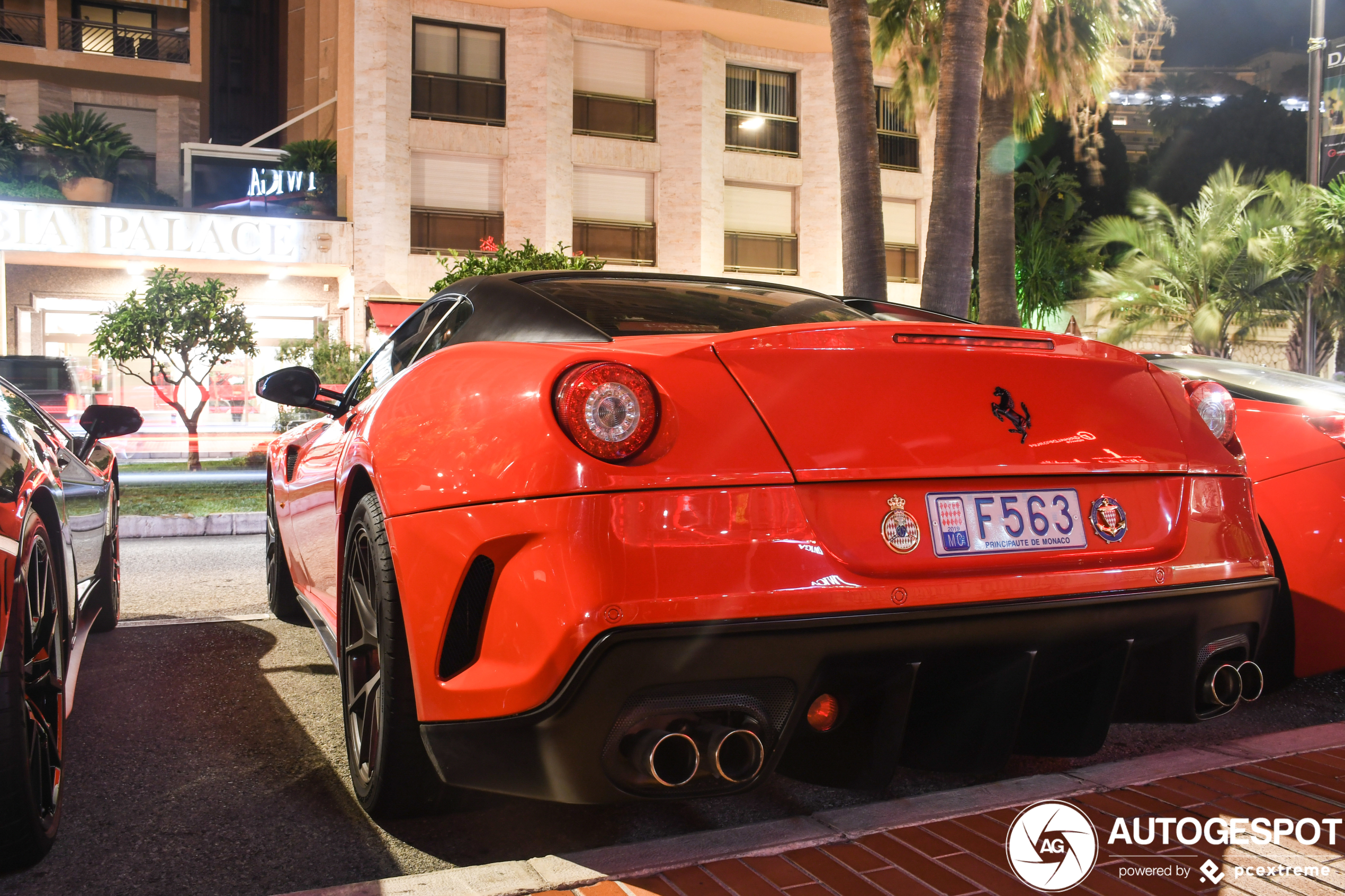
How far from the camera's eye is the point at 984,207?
14.8m

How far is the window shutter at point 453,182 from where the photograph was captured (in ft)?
74.0

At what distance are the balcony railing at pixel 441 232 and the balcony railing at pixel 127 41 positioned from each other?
46.2 feet

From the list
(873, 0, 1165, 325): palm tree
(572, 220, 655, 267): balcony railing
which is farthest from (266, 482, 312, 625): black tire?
(572, 220, 655, 267): balcony railing

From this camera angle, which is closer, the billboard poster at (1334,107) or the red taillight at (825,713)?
the red taillight at (825,713)

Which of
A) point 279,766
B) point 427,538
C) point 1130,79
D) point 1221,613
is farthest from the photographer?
point 1130,79

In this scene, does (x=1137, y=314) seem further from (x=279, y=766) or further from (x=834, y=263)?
(x=279, y=766)

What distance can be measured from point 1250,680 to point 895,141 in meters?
26.7

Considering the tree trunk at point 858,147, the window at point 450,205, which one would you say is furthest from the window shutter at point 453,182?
the tree trunk at point 858,147

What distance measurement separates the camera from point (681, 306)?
8.98ft

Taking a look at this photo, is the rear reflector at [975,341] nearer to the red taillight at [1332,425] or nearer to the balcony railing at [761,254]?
the red taillight at [1332,425]

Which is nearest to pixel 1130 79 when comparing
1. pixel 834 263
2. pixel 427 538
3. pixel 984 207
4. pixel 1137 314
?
pixel 984 207

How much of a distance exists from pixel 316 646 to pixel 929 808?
2952mm

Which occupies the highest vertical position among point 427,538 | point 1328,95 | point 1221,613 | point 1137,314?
point 1328,95

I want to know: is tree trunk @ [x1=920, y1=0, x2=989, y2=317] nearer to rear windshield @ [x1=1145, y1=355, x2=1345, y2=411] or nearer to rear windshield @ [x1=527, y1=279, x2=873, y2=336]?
rear windshield @ [x1=1145, y1=355, x2=1345, y2=411]
